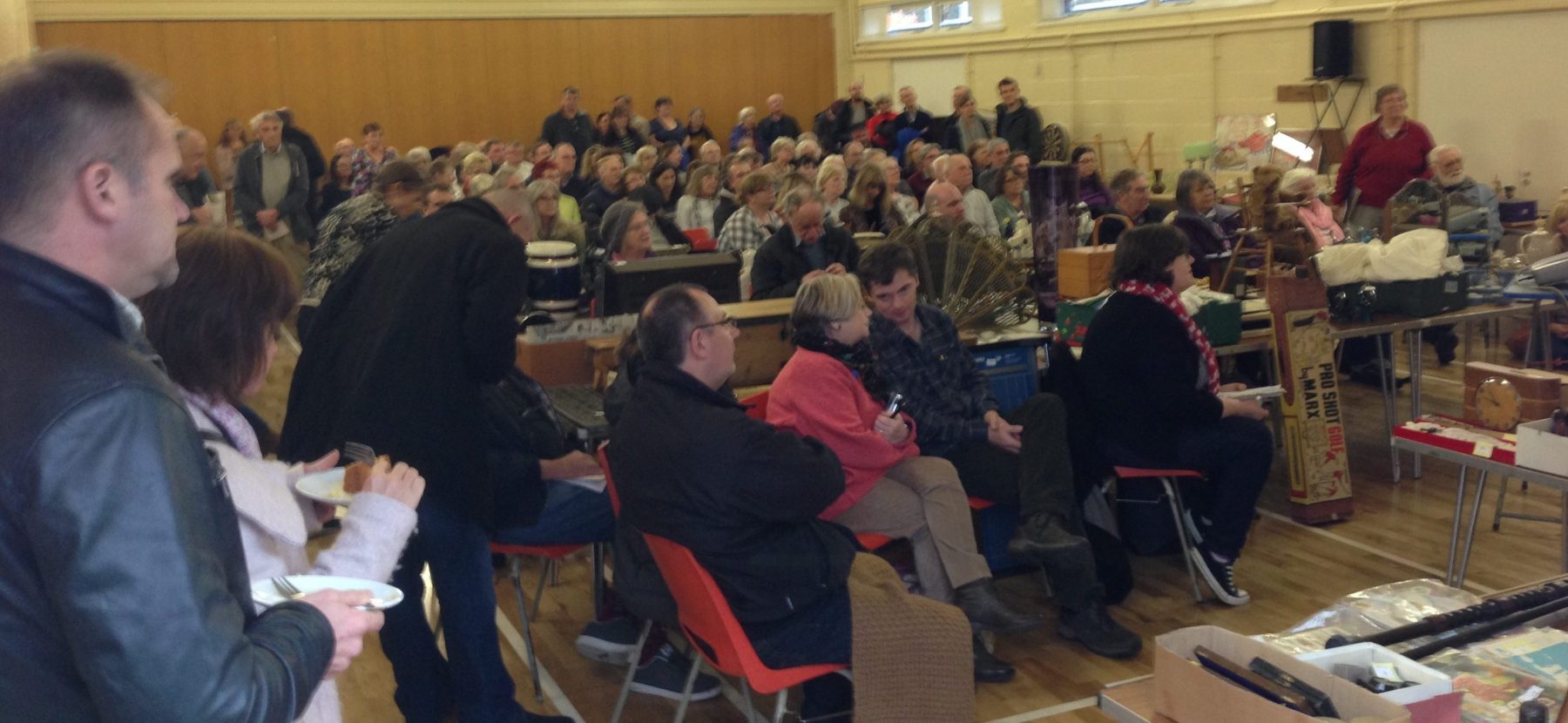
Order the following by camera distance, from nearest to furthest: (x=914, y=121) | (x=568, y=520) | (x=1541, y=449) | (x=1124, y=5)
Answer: (x=1541, y=449)
(x=568, y=520)
(x=1124, y=5)
(x=914, y=121)

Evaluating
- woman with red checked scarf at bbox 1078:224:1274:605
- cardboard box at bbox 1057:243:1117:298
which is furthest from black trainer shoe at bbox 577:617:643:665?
cardboard box at bbox 1057:243:1117:298

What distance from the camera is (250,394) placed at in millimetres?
1839

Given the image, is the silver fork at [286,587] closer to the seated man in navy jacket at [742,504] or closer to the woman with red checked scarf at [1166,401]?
the seated man in navy jacket at [742,504]

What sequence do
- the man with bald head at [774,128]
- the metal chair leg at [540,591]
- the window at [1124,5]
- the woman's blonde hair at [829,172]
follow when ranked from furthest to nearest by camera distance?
the man with bald head at [774,128] < the window at [1124,5] < the woman's blonde hair at [829,172] < the metal chair leg at [540,591]

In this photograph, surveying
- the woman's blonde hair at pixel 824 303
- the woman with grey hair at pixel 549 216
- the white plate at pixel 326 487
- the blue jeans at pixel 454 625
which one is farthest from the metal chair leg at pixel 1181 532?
the woman with grey hair at pixel 549 216

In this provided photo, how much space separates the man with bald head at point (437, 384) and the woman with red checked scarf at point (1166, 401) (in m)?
1.85

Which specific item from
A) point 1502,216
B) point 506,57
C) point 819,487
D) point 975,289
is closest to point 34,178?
point 819,487

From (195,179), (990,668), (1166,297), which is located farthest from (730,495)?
(195,179)

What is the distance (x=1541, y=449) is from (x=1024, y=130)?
890cm

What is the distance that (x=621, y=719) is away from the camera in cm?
342

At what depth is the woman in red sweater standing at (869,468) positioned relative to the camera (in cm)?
349

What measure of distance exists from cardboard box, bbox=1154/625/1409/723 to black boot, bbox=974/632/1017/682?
1657mm

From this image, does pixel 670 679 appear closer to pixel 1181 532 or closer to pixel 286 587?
pixel 1181 532

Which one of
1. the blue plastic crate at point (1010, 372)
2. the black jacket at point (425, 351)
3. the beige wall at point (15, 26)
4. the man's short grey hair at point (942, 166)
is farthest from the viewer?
the beige wall at point (15, 26)
